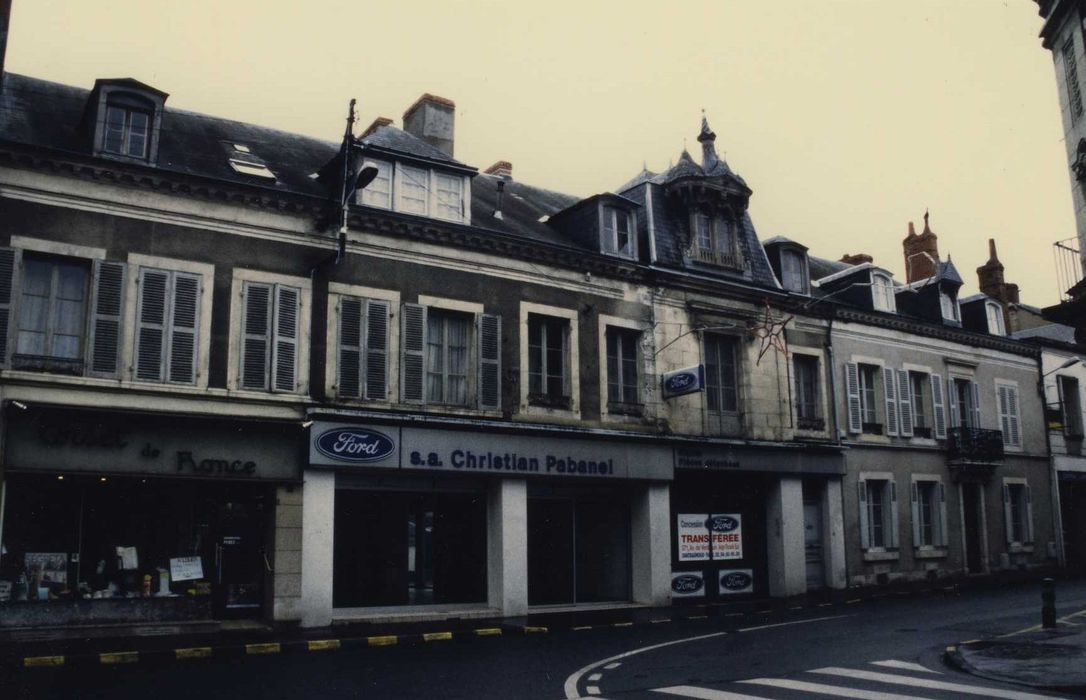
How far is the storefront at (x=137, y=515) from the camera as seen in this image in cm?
1463

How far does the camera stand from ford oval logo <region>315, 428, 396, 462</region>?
16.9 metres

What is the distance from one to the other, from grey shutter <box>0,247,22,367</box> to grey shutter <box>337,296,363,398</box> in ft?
18.1

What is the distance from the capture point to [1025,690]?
393 inches

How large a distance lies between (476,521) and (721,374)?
7.85 metres

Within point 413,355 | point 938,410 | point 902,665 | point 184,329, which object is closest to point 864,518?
point 938,410

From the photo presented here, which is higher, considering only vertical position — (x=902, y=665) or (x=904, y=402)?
(x=904, y=402)

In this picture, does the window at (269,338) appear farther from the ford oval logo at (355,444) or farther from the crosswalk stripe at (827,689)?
the crosswalk stripe at (827,689)

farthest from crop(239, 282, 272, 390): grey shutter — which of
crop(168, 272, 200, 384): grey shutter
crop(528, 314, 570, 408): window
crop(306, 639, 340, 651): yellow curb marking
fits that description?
crop(528, 314, 570, 408): window

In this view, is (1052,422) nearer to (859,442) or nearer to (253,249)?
(859,442)

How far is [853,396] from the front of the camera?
26578 millimetres

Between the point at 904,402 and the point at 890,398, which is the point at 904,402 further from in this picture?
the point at 890,398

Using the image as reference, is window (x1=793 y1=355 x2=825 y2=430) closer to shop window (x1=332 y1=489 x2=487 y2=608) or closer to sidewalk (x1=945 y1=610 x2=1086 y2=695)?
shop window (x1=332 y1=489 x2=487 y2=608)

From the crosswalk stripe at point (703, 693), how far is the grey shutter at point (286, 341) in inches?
376

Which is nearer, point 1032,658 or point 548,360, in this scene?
point 1032,658
